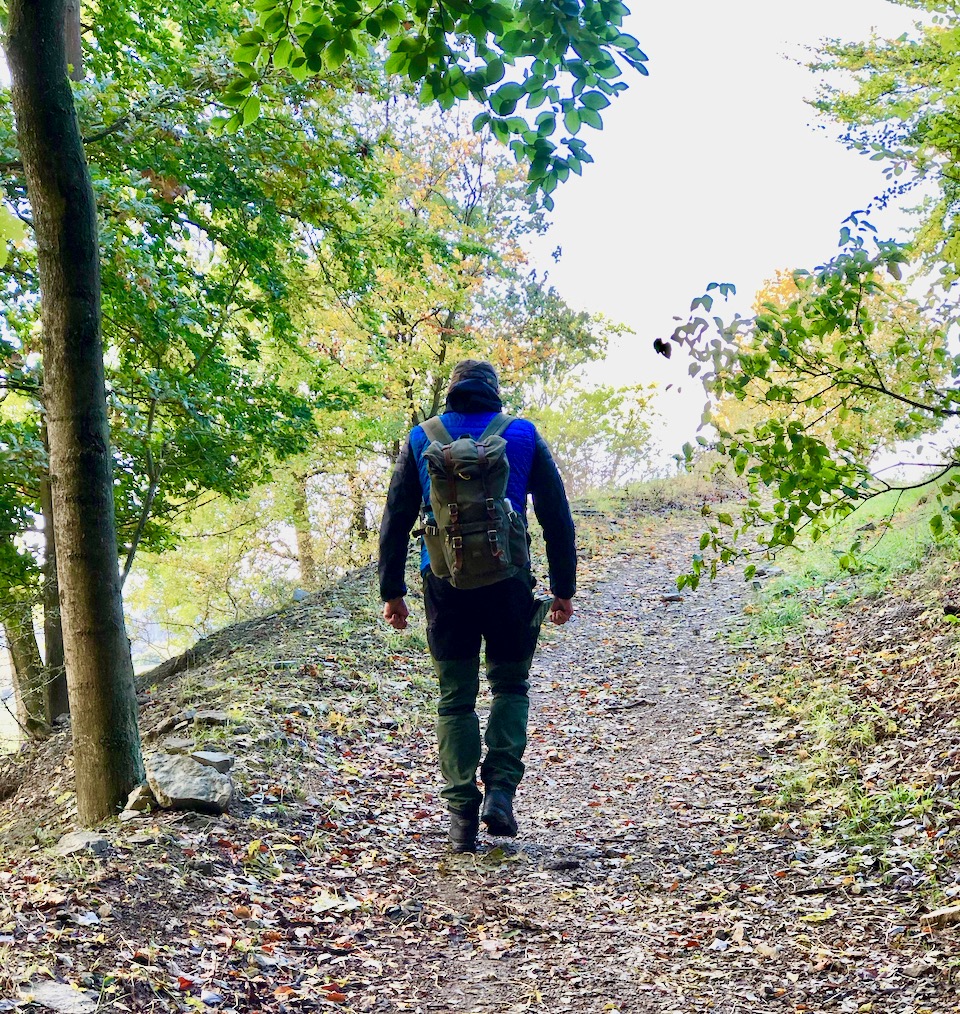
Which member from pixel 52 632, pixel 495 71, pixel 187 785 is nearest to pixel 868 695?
pixel 187 785

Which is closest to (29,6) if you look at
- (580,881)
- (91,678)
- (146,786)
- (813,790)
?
(91,678)

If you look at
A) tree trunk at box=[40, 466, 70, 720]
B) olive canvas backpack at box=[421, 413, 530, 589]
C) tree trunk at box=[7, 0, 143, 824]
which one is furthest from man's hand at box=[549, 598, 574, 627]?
tree trunk at box=[40, 466, 70, 720]

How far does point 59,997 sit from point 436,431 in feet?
8.67

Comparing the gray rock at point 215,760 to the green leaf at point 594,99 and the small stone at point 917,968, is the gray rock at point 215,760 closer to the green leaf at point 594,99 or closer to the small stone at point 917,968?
the small stone at point 917,968

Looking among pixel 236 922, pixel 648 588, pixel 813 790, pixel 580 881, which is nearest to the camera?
pixel 236 922

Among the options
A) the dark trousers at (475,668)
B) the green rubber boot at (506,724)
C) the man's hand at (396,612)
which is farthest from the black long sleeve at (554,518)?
the man's hand at (396,612)

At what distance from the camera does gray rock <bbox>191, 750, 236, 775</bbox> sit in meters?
4.61

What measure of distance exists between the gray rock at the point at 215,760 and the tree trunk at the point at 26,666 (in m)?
5.61

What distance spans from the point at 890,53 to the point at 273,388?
31.0 ft

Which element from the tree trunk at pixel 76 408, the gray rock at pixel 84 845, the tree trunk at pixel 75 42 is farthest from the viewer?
the tree trunk at pixel 75 42

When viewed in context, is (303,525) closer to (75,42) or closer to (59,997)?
(75,42)

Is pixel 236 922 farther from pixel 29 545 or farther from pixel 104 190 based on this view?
pixel 29 545

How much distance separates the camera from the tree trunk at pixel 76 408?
384 centimetres

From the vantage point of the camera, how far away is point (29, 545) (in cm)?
986
